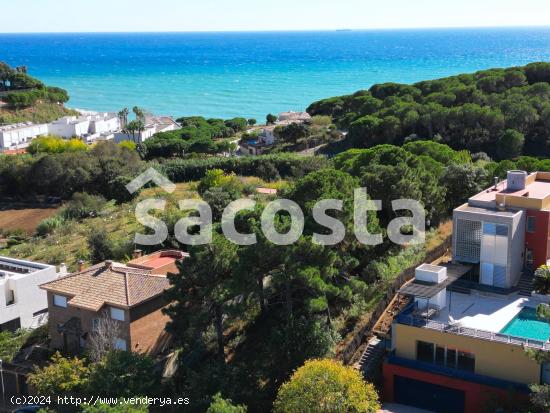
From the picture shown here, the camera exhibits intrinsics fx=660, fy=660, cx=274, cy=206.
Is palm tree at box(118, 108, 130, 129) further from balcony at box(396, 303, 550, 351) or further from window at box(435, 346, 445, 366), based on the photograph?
window at box(435, 346, 445, 366)

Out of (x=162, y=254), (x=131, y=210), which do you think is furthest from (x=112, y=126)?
(x=162, y=254)

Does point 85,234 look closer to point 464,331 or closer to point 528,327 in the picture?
point 464,331

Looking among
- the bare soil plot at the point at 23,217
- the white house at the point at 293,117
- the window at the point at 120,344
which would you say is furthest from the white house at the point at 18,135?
the window at the point at 120,344

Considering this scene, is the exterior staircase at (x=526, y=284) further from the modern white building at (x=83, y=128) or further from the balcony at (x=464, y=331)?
the modern white building at (x=83, y=128)

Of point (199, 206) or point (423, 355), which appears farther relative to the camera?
point (199, 206)

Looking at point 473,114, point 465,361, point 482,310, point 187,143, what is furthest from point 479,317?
point 187,143

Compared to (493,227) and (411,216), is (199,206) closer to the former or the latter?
(411,216)

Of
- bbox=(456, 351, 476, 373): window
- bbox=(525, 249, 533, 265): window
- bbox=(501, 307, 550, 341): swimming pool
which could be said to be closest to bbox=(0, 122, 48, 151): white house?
bbox=(525, 249, 533, 265): window
